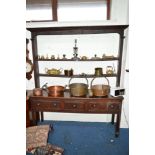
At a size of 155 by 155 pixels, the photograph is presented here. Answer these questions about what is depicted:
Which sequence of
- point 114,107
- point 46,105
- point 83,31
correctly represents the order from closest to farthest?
point 114,107, point 46,105, point 83,31

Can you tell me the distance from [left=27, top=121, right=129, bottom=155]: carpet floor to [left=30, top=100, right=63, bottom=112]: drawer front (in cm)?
46

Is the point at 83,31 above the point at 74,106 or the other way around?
above

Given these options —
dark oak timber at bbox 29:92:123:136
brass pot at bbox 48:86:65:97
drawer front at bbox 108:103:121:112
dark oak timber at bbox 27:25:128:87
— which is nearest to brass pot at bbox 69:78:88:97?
dark oak timber at bbox 29:92:123:136

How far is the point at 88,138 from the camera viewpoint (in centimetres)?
326

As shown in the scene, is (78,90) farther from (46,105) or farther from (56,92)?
(46,105)

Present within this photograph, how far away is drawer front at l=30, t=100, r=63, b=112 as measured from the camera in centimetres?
332

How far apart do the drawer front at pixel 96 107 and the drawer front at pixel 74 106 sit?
0.11 metres

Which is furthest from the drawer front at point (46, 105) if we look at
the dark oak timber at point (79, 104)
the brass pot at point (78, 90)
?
the brass pot at point (78, 90)

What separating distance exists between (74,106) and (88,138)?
570mm

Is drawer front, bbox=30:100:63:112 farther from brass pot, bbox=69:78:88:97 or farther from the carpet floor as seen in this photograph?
the carpet floor

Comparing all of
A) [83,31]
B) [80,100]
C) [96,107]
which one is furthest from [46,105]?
[83,31]

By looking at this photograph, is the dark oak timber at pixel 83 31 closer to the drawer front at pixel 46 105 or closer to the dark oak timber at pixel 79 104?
the dark oak timber at pixel 79 104

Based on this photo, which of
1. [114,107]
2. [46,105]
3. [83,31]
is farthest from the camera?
[83,31]
